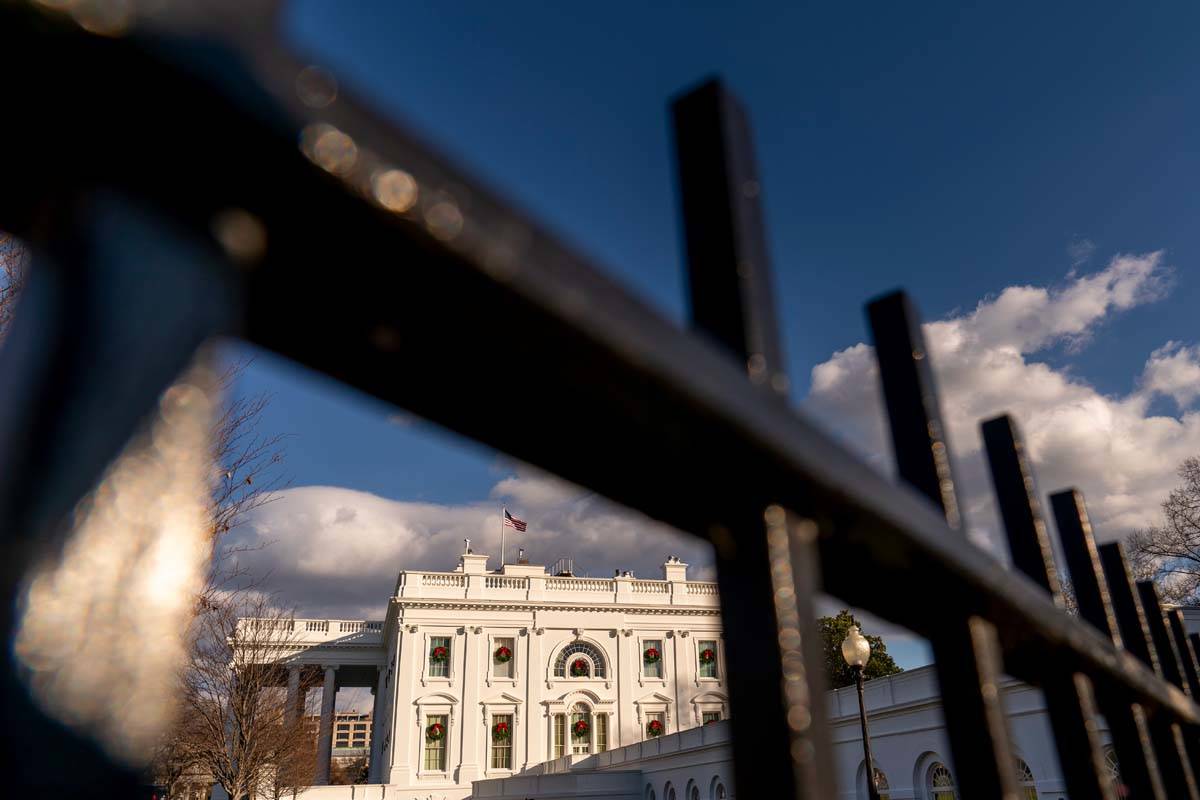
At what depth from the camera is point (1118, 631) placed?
68.3 inches

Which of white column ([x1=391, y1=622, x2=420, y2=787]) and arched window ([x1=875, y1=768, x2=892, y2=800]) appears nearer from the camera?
arched window ([x1=875, y1=768, x2=892, y2=800])

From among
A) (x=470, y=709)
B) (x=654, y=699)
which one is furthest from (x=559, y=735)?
(x=654, y=699)

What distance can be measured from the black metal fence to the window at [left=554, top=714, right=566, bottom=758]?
150ft

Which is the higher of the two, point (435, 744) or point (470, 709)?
point (470, 709)

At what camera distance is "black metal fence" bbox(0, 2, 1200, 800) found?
1.05ft

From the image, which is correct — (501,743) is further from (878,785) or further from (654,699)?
(878,785)

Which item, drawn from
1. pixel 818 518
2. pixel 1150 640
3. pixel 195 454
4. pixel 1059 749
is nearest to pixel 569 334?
pixel 195 454

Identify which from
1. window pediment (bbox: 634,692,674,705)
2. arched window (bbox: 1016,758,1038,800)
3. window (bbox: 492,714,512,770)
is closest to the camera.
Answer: arched window (bbox: 1016,758,1038,800)

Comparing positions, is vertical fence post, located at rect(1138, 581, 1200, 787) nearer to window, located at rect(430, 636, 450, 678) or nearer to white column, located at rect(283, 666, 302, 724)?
white column, located at rect(283, 666, 302, 724)

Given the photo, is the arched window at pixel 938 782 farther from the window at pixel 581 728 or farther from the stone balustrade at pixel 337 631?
the stone balustrade at pixel 337 631

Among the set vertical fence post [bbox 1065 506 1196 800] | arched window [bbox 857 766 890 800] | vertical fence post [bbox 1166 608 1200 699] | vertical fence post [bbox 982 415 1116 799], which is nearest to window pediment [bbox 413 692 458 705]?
arched window [bbox 857 766 890 800]

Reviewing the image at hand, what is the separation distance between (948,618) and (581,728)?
151 ft

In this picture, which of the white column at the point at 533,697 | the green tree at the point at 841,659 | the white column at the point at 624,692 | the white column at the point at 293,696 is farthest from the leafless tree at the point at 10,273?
the green tree at the point at 841,659

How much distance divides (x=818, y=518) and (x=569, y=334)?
0.35 m
